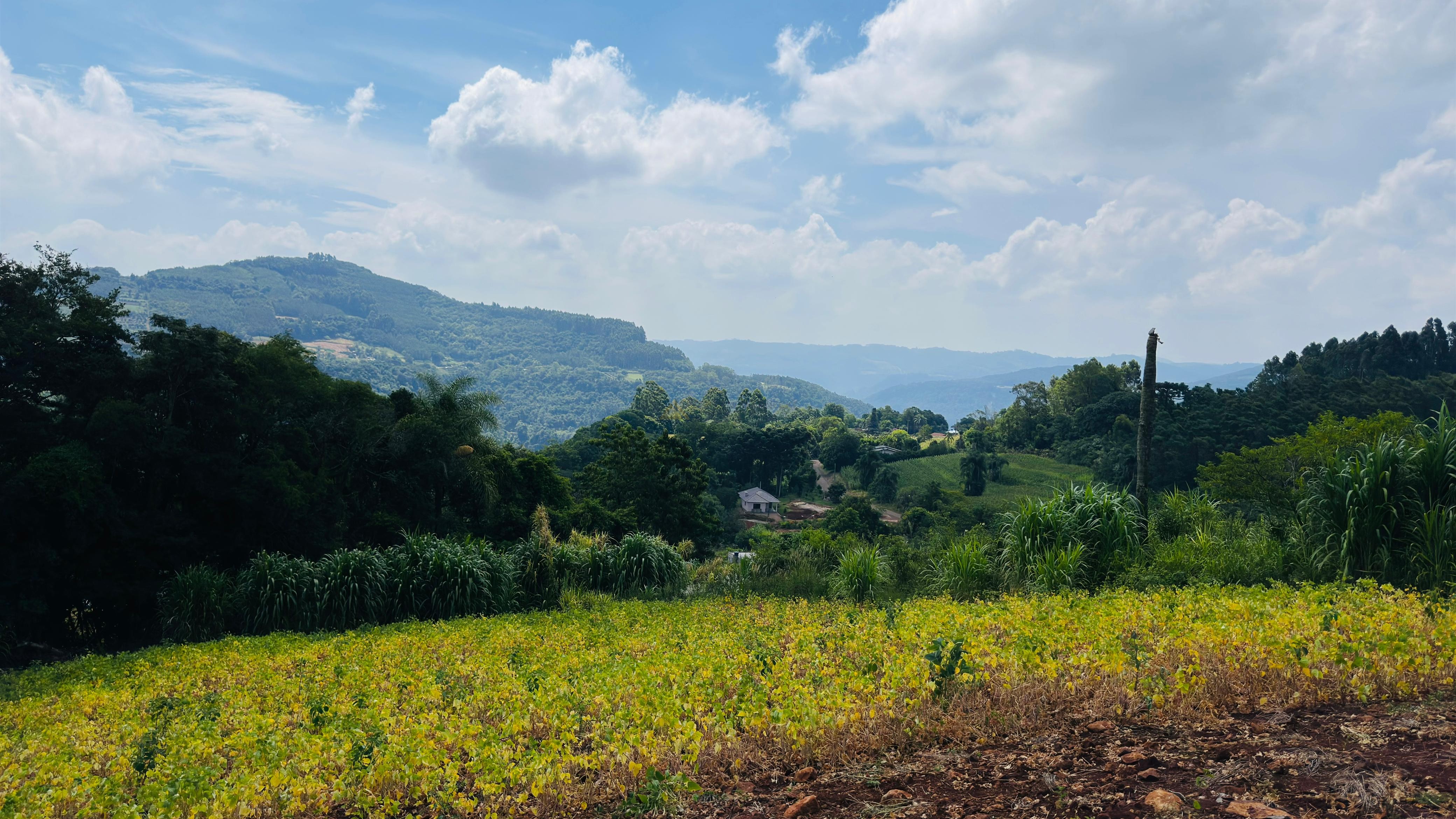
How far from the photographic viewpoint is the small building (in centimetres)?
7125

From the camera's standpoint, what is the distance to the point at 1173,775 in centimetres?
351

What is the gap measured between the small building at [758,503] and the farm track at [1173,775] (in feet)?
218

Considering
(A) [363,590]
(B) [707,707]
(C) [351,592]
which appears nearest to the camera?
(B) [707,707]

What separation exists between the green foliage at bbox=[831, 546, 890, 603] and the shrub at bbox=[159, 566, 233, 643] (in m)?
10.6

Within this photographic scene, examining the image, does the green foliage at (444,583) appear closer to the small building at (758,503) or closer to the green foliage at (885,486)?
the small building at (758,503)

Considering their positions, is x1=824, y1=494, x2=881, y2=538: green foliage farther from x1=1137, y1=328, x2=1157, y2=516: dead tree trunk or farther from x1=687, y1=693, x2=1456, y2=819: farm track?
x1=687, y1=693, x2=1456, y2=819: farm track

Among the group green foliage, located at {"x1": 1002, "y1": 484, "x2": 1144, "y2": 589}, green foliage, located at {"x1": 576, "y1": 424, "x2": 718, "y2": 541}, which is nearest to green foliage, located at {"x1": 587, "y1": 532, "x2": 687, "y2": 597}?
green foliage, located at {"x1": 1002, "y1": 484, "x2": 1144, "y2": 589}

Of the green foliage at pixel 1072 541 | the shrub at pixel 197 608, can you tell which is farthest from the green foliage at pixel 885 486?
the shrub at pixel 197 608

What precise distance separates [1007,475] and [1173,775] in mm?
71480

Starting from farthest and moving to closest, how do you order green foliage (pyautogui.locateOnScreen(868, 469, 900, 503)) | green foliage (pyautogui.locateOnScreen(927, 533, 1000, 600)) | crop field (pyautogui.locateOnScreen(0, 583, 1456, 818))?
green foliage (pyautogui.locateOnScreen(868, 469, 900, 503))
green foliage (pyautogui.locateOnScreen(927, 533, 1000, 600))
crop field (pyautogui.locateOnScreen(0, 583, 1456, 818))

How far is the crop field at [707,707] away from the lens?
A: 406cm

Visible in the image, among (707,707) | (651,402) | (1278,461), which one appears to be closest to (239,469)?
(707,707)

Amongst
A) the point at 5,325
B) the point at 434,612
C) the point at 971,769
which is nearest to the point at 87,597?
the point at 5,325

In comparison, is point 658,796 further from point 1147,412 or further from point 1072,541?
point 1147,412
